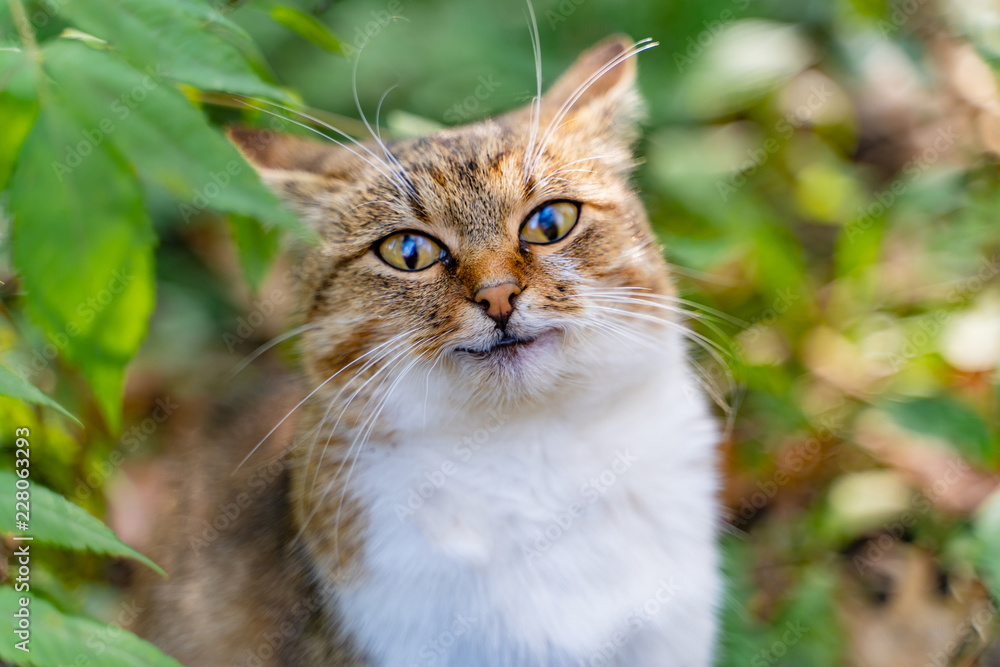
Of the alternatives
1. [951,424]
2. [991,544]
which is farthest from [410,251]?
[951,424]

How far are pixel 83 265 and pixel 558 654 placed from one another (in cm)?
136

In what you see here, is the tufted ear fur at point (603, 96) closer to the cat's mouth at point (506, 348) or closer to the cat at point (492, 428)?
the cat at point (492, 428)

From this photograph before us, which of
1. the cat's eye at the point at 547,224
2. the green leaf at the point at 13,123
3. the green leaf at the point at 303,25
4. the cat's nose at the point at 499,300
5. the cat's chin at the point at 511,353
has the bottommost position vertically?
the cat's chin at the point at 511,353

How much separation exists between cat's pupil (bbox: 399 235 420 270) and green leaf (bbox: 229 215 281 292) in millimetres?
574

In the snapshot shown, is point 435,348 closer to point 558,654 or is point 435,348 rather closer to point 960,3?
point 558,654

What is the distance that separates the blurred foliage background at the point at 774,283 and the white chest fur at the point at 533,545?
2.09ft

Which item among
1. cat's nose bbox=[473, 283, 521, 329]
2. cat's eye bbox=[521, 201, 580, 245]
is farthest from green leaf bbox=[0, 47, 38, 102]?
cat's eye bbox=[521, 201, 580, 245]

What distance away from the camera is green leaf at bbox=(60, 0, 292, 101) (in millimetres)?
1480

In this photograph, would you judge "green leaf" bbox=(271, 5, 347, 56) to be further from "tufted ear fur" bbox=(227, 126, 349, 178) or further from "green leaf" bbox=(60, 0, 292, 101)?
"green leaf" bbox=(60, 0, 292, 101)

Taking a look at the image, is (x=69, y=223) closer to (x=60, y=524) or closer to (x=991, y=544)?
(x=60, y=524)

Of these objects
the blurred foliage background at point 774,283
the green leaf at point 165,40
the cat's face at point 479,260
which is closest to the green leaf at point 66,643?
the blurred foliage background at point 774,283

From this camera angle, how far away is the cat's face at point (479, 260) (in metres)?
1.85

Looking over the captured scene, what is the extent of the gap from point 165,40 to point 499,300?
85 cm

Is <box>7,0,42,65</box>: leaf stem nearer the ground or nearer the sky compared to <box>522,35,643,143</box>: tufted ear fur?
nearer the sky
